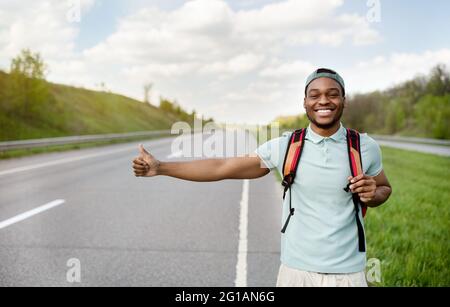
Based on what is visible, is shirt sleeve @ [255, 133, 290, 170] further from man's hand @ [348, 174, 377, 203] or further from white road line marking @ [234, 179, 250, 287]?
white road line marking @ [234, 179, 250, 287]

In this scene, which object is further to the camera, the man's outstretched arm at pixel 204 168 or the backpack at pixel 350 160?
the man's outstretched arm at pixel 204 168

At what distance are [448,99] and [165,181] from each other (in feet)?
82.4

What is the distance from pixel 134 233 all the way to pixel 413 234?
418cm

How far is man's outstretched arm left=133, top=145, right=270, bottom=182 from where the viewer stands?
2.43 m

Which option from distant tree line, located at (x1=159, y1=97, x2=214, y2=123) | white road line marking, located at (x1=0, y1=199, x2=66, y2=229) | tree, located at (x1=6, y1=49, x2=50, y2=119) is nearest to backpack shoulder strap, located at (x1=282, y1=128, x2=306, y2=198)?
white road line marking, located at (x1=0, y1=199, x2=66, y2=229)

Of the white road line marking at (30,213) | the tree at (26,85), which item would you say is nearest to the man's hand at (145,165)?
the white road line marking at (30,213)

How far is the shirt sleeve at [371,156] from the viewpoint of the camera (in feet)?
7.39

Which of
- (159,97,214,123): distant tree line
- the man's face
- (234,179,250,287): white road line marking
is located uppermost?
(159,97,214,123): distant tree line

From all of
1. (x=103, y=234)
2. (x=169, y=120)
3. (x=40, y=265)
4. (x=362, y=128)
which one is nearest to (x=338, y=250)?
(x=40, y=265)

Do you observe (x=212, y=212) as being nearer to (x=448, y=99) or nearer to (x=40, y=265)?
(x=40, y=265)

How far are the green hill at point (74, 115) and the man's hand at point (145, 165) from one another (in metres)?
28.6

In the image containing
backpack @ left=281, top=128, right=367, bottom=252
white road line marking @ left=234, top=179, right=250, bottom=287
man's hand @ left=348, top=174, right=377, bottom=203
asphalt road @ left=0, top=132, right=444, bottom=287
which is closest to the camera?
man's hand @ left=348, top=174, right=377, bottom=203

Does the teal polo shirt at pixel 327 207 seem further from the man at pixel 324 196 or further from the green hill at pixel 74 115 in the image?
the green hill at pixel 74 115

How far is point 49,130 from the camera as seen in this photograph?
36938 millimetres
